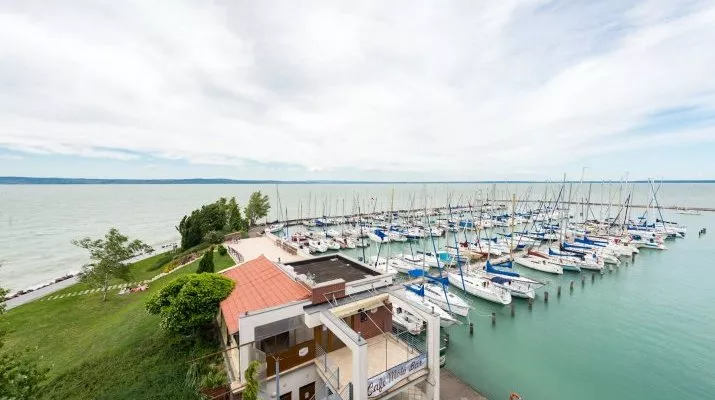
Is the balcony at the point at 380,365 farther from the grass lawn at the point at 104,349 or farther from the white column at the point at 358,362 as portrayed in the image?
the grass lawn at the point at 104,349

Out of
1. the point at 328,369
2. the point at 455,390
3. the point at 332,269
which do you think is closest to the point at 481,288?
the point at 455,390

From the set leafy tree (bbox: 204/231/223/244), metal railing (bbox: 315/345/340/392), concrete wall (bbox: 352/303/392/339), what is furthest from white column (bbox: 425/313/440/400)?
leafy tree (bbox: 204/231/223/244)

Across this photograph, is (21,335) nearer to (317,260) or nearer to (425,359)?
Result: (317,260)

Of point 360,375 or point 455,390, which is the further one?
point 455,390

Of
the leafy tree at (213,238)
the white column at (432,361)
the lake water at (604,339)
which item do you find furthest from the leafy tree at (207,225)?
the white column at (432,361)

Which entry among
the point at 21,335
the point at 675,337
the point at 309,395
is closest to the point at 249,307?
the point at 309,395

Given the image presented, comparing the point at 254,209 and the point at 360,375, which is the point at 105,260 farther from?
the point at 254,209

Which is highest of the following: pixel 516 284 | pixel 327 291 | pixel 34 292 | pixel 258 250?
pixel 327 291
